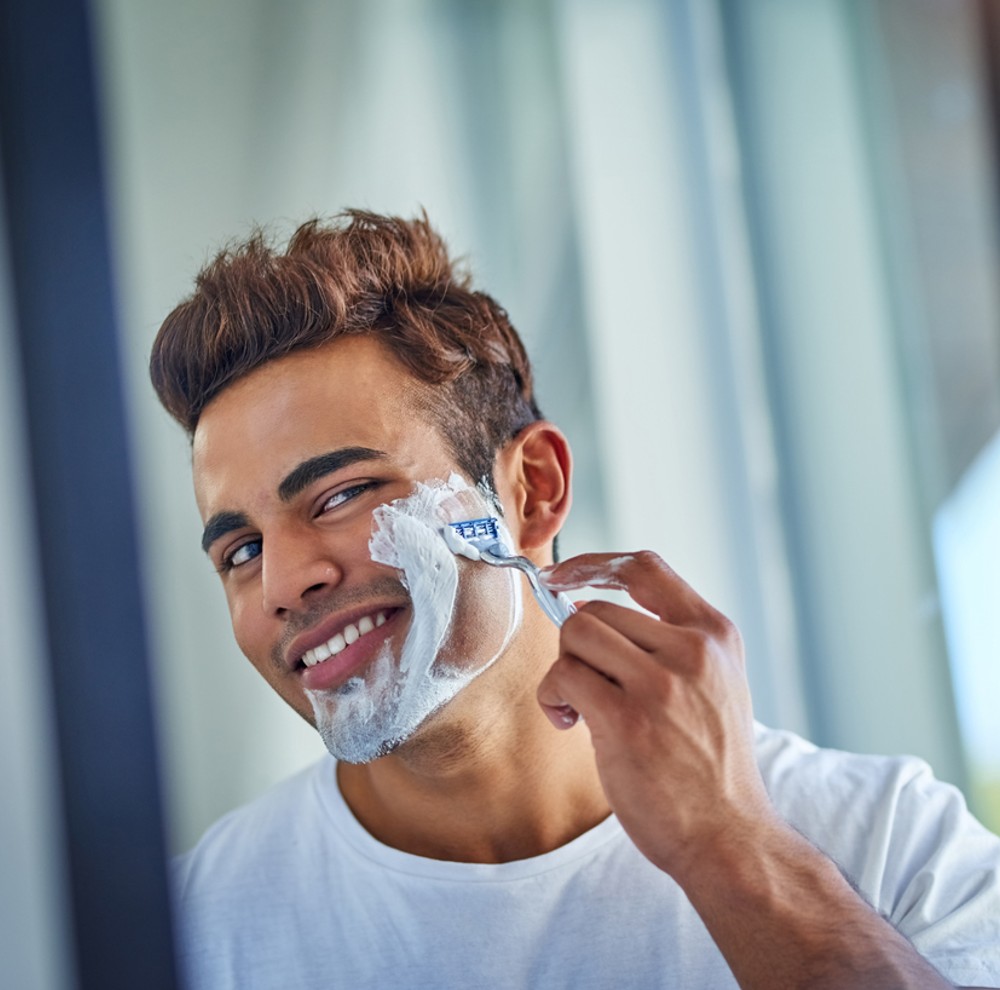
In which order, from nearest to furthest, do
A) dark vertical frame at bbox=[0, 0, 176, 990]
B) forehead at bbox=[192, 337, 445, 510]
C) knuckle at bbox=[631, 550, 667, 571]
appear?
dark vertical frame at bbox=[0, 0, 176, 990], knuckle at bbox=[631, 550, 667, 571], forehead at bbox=[192, 337, 445, 510]

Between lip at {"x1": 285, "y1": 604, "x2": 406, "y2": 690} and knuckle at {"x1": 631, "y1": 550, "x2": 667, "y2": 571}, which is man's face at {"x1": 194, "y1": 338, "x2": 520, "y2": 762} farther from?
knuckle at {"x1": 631, "y1": 550, "x2": 667, "y2": 571}

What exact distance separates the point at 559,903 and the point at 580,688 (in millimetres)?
277

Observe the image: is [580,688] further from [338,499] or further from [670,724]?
[338,499]

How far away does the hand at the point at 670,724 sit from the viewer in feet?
2.62

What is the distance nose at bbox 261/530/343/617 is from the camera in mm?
949

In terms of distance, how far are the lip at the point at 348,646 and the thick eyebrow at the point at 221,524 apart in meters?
0.12

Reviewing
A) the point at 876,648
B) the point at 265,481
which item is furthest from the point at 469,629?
the point at 876,648

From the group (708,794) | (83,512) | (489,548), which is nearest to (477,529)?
(489,548)

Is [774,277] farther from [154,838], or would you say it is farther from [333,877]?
[154,838]

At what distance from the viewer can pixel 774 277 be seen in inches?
68.4

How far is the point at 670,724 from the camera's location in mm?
798

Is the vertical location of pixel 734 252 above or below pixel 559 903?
above

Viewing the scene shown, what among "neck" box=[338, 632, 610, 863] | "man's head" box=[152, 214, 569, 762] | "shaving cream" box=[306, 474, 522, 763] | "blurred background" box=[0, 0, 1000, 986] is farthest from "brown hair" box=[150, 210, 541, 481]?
"blurred background" box=[0, 0, 1000, 986]

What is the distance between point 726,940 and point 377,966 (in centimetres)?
35
